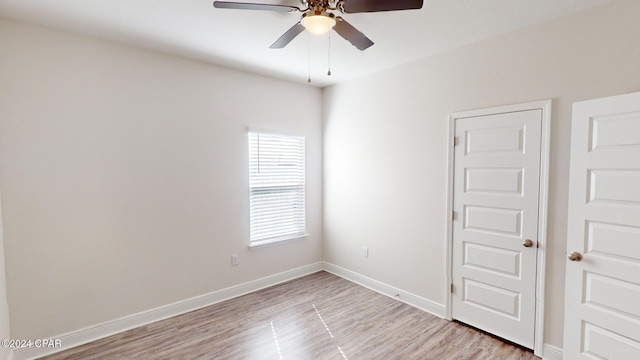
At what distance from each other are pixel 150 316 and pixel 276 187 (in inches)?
76.2

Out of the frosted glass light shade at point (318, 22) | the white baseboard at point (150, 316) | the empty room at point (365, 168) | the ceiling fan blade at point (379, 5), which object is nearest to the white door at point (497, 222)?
the empty room at point (365, 168)

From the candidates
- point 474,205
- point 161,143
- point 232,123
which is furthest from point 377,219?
point 161,143

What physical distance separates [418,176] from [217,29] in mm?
2410

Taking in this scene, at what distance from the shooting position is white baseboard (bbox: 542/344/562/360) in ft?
7.36

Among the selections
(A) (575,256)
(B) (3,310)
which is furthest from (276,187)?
(A) (575,256)

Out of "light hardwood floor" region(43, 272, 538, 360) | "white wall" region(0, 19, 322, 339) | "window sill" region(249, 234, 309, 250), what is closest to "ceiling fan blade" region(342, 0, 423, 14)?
"white wall" region(0, 19, 322, 339)

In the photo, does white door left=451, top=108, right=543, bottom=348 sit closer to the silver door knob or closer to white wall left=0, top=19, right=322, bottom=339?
the silver door knob

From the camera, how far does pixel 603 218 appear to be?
1945mm

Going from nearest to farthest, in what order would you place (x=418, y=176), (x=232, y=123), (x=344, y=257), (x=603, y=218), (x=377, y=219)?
1. (x=603, y=218)
2. (x=418, y=176)
3. (x=232, y=123)
4. (x=377, y=219)
5. (x=344, y=257)

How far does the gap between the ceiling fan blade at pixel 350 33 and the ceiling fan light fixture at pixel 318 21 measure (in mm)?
103

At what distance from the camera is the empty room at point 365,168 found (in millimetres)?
2010

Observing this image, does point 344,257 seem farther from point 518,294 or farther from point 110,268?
point 110,268

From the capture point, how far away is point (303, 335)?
8.78 feet

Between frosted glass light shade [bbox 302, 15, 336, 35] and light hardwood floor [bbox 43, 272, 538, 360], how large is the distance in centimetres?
246
